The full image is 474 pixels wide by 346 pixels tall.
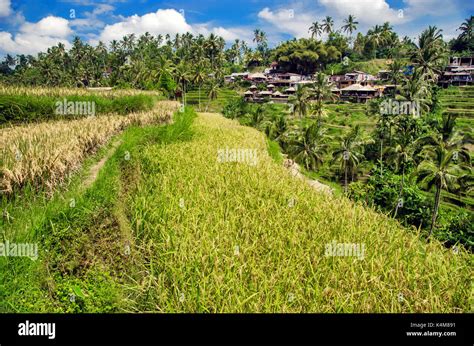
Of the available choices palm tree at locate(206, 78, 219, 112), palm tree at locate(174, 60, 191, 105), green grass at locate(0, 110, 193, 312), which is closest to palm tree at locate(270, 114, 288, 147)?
palm tree at locate(174, 60, 191, 105)

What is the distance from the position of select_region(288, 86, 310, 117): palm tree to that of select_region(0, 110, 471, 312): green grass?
1812 inches

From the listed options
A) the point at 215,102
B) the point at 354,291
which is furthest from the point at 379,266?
the point at 215,102

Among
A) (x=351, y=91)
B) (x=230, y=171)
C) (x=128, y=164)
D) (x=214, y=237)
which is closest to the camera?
(x=214, y=237)

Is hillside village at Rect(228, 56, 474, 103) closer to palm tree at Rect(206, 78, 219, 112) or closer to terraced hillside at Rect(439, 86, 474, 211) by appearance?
terraced hillside at Rect(439, 86, 474, 211)

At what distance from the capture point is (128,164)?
30.8 ft

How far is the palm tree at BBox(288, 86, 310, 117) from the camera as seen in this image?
5022cm

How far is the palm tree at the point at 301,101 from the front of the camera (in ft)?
165

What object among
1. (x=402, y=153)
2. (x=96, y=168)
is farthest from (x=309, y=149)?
(x=96, y=168)

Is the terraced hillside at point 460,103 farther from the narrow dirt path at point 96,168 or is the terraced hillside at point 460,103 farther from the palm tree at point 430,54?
the narrow dirt path at point 96,168

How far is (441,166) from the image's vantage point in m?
27.2

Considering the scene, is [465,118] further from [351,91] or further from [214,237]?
[214,237]
